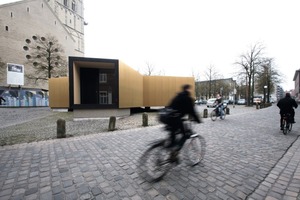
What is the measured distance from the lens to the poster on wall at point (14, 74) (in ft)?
102

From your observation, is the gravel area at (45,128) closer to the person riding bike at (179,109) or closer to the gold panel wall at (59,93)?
the person riding bike at (179,109)

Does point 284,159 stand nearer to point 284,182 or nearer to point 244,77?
point 284,182

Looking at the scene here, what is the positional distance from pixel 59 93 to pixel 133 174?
20.7 metres

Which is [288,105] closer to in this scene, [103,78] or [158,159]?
[158,159]

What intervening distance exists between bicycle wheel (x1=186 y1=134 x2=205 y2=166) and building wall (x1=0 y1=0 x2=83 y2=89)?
1883 inches

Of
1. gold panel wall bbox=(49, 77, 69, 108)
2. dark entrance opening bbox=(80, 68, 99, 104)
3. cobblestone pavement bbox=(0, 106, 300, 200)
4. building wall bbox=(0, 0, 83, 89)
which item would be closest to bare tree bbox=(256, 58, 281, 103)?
dark entrance opening bbox=(80, 68, 99, 104)

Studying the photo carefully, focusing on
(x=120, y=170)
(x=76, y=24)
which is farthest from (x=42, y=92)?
(x=120, y=170)

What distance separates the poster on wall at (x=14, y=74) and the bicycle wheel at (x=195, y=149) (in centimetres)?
3879

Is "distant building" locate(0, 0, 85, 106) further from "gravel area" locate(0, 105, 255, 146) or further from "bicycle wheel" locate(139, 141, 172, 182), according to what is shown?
"bicycle wheel" locate(139, 141, 172, 182)

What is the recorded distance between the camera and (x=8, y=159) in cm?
441

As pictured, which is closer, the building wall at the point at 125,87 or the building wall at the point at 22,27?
the building wall at the point at 125,87

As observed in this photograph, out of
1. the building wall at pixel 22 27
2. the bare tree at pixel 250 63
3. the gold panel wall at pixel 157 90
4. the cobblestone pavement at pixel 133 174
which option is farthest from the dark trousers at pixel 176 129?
the building wall at pixel 22 27

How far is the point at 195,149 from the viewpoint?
12.9ft

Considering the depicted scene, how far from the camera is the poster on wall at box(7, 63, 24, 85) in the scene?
31.1 meters
